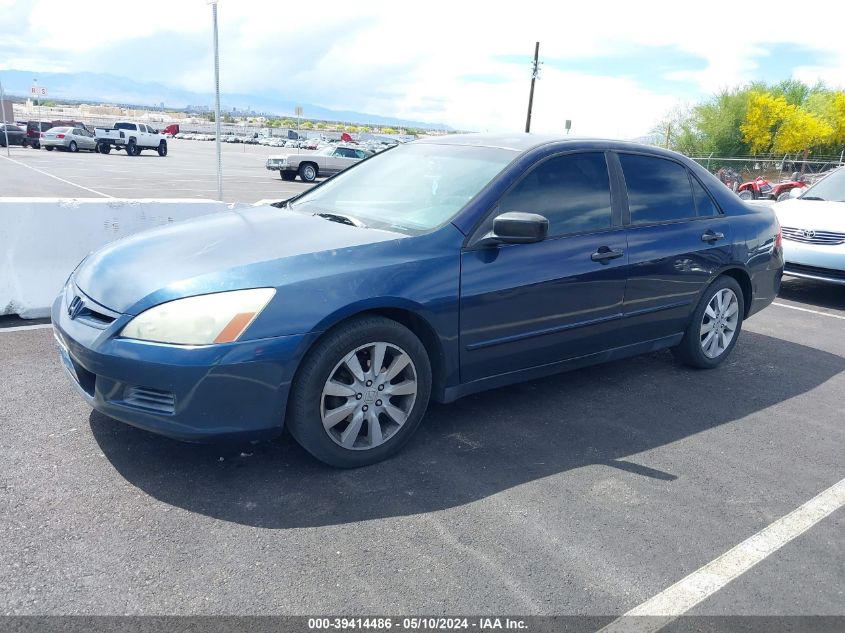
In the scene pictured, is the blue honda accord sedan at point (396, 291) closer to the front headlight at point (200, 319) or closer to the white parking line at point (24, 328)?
the front headlight at point (200, 319)

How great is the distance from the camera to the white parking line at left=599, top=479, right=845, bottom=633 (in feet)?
8.20

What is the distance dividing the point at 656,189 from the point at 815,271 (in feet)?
14.4

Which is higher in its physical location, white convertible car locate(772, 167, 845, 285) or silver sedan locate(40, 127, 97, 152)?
white convertible car locate(772, 167, 845, 285)

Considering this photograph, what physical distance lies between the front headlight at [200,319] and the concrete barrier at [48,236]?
3.32 meters

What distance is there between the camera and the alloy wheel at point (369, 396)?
10.8ft

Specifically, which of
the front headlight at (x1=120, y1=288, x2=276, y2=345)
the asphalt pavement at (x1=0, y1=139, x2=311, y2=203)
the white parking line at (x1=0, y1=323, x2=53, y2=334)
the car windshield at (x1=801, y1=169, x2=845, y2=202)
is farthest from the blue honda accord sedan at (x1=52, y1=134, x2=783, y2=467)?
the asphalt pavement at (x1=0, y1=139, x2=311, y2=203)

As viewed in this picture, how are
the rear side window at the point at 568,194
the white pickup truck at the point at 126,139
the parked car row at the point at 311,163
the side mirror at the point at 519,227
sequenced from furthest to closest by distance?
1. the white pickup truck at the point at 126,139
2. the parked car row at the point at 311,163
3. the rear side window at the point at 568,194
4. the side mirror at the point at 519,227

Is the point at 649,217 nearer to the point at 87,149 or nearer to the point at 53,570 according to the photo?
the point at 53,570

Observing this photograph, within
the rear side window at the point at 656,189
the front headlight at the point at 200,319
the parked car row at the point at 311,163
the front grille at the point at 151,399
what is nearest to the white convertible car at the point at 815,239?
the rear side window at the point at 656,189

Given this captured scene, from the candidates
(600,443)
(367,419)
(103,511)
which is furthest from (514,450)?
(103,511)

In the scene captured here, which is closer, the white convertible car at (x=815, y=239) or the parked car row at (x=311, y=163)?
the white convertible car at (x=815, y=239)

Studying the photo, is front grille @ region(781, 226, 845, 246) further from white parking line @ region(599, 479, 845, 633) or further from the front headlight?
the front headlight

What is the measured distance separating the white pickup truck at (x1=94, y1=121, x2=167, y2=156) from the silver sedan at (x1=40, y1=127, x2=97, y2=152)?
59 centimetres

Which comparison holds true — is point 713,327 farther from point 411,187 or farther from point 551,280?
point 411,187
